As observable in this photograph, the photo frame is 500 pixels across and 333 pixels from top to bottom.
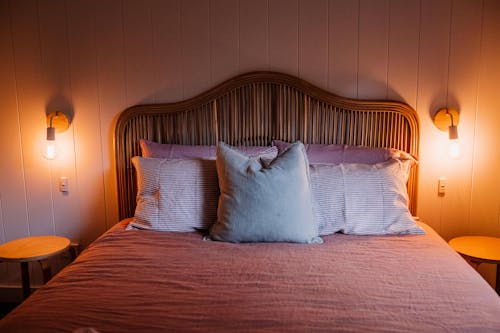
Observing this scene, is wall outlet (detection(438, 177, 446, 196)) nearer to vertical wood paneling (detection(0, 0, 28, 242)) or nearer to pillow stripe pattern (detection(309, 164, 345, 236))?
pillow stripe pattern (detection(309, 164, 345, 236))

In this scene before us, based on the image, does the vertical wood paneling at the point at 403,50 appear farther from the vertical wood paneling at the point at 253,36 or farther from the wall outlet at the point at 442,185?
the vertical wood paneling at the point at 253,36

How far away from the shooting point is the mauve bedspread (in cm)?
113

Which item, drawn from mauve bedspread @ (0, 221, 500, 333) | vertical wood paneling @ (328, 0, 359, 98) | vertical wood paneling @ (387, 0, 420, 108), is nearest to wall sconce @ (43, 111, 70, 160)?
mauve bedspread @ (0, 221, 500, 333)

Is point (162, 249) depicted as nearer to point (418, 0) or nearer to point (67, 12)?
point (67, 12)

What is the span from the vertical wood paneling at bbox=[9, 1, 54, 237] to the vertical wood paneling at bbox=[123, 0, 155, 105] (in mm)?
546

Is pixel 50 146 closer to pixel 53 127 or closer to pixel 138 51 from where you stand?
pixel 53 127

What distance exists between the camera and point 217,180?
2.00m

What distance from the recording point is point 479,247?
2084 millimetres

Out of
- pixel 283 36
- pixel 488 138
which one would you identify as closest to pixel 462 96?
pixel 488 138

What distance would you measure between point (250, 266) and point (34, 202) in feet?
5.68

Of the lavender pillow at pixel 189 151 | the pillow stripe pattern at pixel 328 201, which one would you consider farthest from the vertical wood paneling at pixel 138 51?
the pillow stripe pattern at pixel 328 201

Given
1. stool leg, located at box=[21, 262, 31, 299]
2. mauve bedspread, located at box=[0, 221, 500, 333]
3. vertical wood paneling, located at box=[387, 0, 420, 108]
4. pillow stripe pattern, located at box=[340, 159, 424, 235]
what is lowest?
stool leg, located at box=[21, 262, 31, 299]

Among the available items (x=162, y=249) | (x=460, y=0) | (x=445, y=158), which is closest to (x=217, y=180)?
(x=162, y=249)

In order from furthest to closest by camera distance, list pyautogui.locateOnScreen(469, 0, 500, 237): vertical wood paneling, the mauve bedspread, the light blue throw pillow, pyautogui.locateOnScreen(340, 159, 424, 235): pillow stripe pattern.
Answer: pyautogui.locateOnScreen(469, 0, 500, 237): vertical wood paneling, pyautogui.locateOnScreen(340, 159, 424, 235): pillow stripe pattern, the light blue throw pillow, the mauve bedspread
